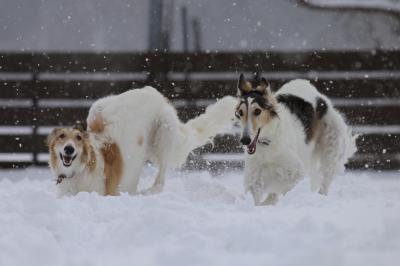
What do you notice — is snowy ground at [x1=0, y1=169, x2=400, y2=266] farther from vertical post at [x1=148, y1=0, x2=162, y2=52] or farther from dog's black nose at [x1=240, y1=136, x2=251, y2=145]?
vertical post at [x1=148, y1=0, x2=162, y2=52]

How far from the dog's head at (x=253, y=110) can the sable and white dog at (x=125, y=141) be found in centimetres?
127

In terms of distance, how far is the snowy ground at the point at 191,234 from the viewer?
234 cm

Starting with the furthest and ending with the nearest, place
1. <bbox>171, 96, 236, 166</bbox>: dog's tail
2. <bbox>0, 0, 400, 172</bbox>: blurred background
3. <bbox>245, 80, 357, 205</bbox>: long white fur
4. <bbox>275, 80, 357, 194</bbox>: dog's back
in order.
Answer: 1. <bbox>0, 0, 400, 172</bbox>: blurred background
2. <bbox>171, 96, 236, 166</bbox>: dog's tail
3. <bbox>275, 80, 357, 194</bbox>: dog's back
4. <bbox>245, 80, 357, 205</bbox>: long white fur

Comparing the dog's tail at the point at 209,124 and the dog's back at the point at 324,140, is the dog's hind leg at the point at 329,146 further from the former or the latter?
the dog's tail at the point at 209,124

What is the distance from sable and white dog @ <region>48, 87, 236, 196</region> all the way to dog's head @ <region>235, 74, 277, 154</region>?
4.17 ft

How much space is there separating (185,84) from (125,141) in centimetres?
377

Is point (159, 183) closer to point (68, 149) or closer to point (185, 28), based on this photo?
point (68, 149)

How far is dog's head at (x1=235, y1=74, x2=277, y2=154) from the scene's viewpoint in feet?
14.2

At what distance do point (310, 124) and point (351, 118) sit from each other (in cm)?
412

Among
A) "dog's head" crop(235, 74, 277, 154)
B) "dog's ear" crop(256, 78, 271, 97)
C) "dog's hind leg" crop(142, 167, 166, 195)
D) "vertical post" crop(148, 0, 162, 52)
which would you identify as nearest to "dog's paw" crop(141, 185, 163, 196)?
"dog's hind leg" crop(142, 167, 166, 195)

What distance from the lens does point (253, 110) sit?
171 inches

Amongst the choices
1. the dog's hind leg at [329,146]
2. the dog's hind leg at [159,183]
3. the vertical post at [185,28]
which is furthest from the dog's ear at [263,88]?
the vertical post at [185,28]

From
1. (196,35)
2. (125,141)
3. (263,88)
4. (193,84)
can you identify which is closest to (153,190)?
(125,141)

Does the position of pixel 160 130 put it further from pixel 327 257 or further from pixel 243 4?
pixel 243 4
